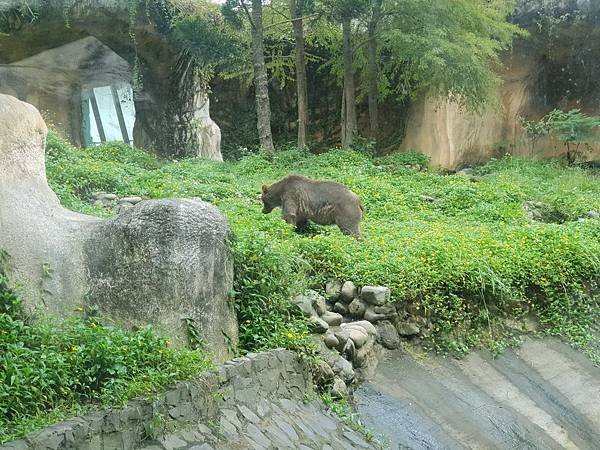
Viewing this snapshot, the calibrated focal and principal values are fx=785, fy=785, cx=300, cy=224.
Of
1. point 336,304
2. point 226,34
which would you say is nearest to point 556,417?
point 336,304

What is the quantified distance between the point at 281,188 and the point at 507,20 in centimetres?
1215

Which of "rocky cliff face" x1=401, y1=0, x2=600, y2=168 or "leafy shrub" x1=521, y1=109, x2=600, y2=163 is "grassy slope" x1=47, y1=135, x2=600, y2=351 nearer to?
"leafy shrub" x1=521, y1=109, x2=600, y2=163

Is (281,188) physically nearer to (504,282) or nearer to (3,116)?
(504,282)

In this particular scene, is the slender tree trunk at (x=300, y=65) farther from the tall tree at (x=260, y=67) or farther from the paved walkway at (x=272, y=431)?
the paved walkway at (x=272, y=431)

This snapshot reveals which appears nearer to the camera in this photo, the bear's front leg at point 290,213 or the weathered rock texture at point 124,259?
the weathered rock texture at point 124,259

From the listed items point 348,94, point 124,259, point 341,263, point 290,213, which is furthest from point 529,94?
point 124,259

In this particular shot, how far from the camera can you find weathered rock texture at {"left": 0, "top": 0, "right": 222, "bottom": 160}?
18.3 metres

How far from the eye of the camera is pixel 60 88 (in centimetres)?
2005

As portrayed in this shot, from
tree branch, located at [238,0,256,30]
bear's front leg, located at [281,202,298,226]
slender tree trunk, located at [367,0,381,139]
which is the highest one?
tree branch, located at [238,0,256,30]

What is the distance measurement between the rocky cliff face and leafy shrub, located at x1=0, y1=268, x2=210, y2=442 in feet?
52.9

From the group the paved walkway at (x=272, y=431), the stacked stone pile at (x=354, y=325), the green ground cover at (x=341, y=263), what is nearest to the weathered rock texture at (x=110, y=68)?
the green ground cover at (x=341, y=263)

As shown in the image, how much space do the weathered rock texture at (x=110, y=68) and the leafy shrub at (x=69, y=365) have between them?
13.1 m

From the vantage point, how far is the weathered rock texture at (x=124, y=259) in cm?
701

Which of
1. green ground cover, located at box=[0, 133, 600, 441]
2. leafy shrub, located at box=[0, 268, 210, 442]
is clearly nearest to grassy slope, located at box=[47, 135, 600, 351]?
green ground cover, located at box=[0, 133, 600, 441]
